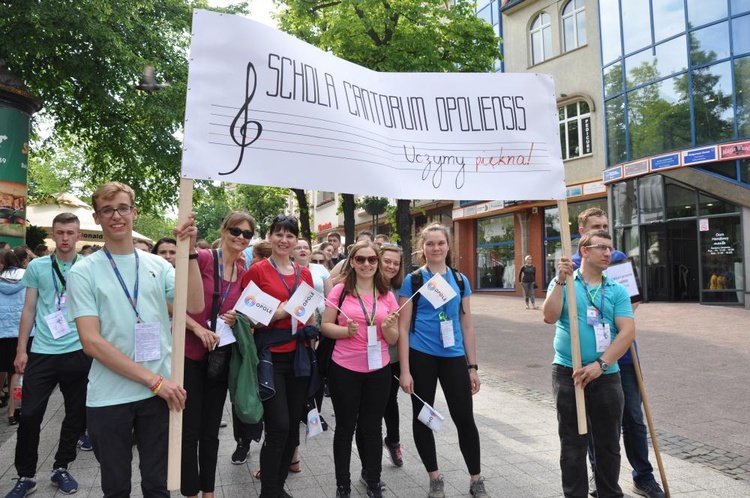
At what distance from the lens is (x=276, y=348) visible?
146 inches

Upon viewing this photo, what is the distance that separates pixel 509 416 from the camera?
615 cm

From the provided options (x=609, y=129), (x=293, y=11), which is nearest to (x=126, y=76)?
(x=293, y=11)

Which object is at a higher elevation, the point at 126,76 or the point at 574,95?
the point at 574,95

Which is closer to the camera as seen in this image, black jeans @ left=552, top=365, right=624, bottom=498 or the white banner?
the white banner

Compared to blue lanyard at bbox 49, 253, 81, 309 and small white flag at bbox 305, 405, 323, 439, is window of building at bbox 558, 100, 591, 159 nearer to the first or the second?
small white flag at bbox 305, 405, 323, 439

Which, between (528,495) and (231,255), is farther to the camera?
(528,495)

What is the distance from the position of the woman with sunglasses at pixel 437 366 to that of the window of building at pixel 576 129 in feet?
67.9

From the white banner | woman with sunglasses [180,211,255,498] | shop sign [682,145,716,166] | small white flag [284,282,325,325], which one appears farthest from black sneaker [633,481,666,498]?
shop sign [682,145,716,166]

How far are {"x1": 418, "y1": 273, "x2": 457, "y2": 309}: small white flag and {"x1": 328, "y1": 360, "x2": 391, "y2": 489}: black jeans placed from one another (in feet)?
1.95

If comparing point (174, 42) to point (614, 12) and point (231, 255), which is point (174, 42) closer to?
point (231, 255)

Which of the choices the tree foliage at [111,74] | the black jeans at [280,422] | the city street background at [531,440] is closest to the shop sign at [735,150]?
the city street background at [531,440]

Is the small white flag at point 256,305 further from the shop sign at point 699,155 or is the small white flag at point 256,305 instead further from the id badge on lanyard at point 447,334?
the shop sign at point 699,155

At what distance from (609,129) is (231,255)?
797 inches

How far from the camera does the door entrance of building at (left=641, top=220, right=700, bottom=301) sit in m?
18.6
